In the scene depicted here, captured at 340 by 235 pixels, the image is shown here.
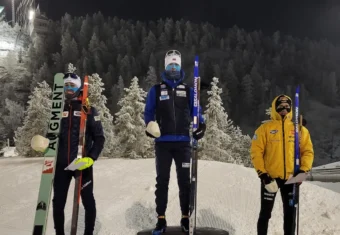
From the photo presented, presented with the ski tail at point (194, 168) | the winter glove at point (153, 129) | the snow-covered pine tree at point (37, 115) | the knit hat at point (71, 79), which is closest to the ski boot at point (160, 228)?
the ski tail at point (194, 168)

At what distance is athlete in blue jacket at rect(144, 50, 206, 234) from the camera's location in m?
6.01

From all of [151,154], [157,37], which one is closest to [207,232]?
[151,154]

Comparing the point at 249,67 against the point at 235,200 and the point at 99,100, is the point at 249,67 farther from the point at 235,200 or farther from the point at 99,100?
the point at 235,200

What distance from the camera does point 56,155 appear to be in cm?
562

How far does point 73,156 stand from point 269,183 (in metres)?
2.92

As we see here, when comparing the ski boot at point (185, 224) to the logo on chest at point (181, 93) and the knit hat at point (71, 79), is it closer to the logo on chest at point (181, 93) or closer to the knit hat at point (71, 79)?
the logo on chest at point (181, 93)


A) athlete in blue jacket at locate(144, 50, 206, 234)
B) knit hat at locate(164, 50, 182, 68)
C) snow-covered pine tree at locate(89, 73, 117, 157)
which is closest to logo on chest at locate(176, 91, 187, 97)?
athlete in blue jacket at locate(144, 50, 206, 234)

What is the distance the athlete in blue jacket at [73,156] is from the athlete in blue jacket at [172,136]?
92 centimetres

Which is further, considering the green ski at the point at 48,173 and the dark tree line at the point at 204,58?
the dark tree line at the point at 204,58

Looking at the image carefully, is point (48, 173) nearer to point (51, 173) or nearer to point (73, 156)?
point (51, 173)

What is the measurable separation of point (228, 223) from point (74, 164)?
3.91 m

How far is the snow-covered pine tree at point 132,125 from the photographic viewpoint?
25.2 meters

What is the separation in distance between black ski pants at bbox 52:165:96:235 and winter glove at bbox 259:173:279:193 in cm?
260

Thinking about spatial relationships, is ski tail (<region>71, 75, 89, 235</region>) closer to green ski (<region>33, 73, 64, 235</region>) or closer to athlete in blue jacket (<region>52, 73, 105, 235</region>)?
athlete in blue jacket (<region>52, 73, 105, 235</region>)
